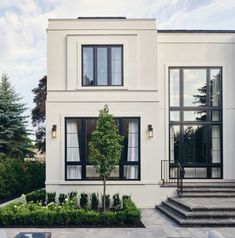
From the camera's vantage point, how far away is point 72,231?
25.7ft

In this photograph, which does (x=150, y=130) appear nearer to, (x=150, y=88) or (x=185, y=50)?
(x=150, y=88)

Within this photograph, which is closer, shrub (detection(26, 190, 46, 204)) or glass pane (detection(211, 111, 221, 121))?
shrub (detection(26, 190, 46, 204))

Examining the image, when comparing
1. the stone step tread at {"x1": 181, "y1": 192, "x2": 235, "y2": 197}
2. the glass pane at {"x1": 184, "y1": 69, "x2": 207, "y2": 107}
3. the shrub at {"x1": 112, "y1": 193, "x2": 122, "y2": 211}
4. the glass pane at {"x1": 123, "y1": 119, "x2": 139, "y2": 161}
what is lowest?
the shrub at {"x1": 112, "y1": 193, "x2": 122, "y2": 211}

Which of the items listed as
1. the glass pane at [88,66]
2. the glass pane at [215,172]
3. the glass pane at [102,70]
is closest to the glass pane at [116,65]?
the glass pane at [102,70]

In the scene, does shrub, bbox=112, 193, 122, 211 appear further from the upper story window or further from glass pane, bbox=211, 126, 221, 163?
glass pane, bbox=211, 126, 221, 163

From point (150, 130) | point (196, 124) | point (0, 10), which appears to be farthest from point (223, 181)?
point (0, 10)

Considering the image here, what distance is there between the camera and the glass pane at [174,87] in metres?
12.6

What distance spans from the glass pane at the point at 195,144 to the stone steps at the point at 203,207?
5.05 ft

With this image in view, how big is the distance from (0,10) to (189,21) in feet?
29.8

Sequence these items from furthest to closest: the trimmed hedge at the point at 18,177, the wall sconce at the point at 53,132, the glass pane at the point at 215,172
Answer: the trimmed hedge at the point at 18,177
the glass pane at the point at 215,172
the wall sconce at the point at 53,132

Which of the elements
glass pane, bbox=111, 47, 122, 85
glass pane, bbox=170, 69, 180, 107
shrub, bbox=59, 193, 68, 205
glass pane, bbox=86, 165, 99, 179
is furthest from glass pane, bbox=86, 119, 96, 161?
glass pane, bbox=170, 69, 180, 107

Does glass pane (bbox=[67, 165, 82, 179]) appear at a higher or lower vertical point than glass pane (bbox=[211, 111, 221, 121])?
lower

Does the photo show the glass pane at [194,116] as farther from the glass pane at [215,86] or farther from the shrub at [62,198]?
the shrub at [62,198]

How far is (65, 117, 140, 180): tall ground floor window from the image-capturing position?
1144 cm
